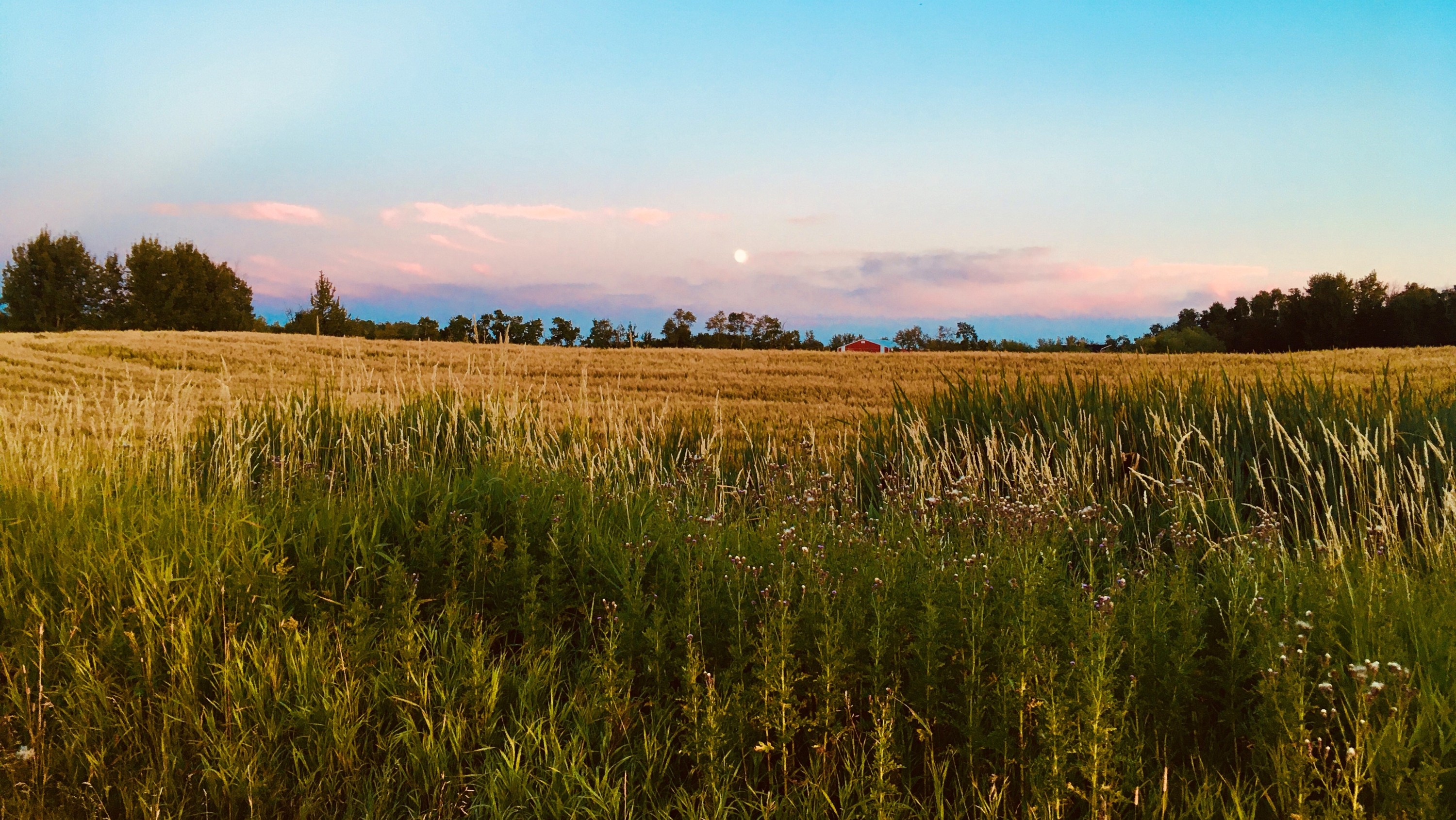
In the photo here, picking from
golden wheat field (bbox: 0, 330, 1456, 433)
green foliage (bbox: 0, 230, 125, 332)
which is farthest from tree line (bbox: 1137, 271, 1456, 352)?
green foliage (bbox: 0, 230, 125, 332)

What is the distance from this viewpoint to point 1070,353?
96.0ft

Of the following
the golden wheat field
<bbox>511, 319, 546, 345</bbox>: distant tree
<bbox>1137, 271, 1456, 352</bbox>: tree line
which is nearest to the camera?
the golden wheat field

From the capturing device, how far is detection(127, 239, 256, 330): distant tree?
60.2 meters

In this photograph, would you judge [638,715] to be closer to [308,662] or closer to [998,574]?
[308,662]

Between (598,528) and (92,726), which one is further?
(598,528)

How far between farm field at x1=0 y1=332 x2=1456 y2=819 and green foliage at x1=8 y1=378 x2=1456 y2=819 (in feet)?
0.06

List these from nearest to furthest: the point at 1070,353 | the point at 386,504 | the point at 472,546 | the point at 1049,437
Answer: the point at 472,546
the point at 386,504
the point at 1049,437
the point at 1070,353

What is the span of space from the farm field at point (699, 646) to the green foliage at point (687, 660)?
0.7 inches

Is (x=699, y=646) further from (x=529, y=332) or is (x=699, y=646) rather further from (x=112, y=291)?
(x=112, y=291)

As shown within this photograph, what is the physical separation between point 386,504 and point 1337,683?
4146mm

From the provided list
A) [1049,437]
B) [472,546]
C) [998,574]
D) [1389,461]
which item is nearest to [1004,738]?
[998,574]

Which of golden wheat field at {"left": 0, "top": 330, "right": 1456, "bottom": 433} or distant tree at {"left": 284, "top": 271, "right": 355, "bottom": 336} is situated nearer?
golden wheat field at {"left": 0, "top": 330, "right": 1456, "bottom": 433}

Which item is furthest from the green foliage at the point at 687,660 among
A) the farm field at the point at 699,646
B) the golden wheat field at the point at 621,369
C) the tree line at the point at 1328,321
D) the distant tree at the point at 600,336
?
the tree line at the point at 1328,321

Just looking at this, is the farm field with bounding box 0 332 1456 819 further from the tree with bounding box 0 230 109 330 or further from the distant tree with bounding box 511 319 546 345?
the tree with bounding box 0 230 109 330
